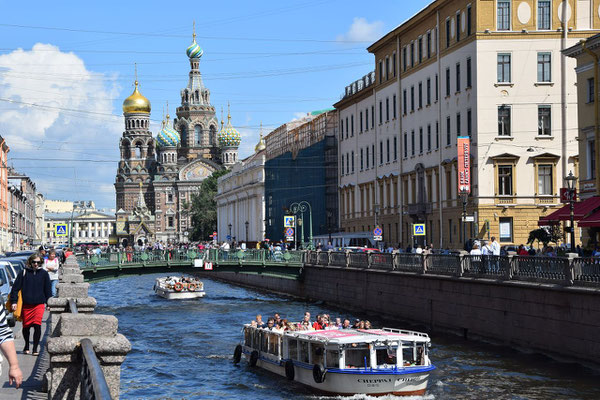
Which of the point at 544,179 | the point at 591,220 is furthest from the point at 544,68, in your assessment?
the point at 591,220

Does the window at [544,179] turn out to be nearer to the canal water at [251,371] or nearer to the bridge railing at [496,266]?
the bridge railing at [496,266]

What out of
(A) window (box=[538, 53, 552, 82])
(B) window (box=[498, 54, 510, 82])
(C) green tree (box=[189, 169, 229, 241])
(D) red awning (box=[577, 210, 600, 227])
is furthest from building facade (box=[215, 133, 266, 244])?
(D) red awning (box=[577, 210, 600, 227])

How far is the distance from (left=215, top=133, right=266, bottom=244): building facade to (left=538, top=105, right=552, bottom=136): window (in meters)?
71.1

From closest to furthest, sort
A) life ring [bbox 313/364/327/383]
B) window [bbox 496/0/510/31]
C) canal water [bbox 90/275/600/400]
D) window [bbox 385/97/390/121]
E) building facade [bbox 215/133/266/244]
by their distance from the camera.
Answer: canal water [bbox 90/275/600/400] → life ring [bbox 313/364/327/383] → window [bbox 496/0/510/31] → window [bbox 385/97/390/121] → building facade [bbox 215/133/266/244]

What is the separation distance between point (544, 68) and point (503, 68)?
2.20 metres

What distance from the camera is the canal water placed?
26766 millimetres

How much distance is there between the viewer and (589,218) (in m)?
39.2

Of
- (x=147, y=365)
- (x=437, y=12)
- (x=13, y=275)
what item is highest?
(x=437, y=12)

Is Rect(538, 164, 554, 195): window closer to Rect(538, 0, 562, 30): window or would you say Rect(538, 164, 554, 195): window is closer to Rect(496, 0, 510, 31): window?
Rect(538, 0, 562, 30): window

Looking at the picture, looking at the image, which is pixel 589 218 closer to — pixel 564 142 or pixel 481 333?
pixel 481 333

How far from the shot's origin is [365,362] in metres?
27.1

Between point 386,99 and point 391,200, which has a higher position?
point 386,99

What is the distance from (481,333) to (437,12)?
32101 millimetres

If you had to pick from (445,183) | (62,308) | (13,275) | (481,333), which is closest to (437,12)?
(445,183)
